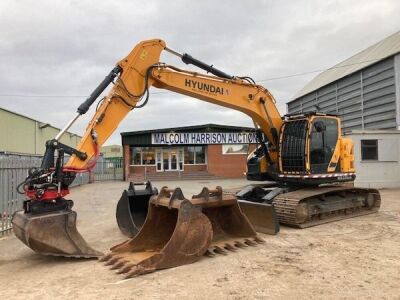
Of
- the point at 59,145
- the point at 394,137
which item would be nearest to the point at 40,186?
the point at 59,145

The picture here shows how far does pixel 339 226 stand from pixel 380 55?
13.2 m

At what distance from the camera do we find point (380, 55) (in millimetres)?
19797

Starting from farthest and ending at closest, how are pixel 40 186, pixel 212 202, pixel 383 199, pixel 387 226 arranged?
pixel 383 199 < pixel 387 226 < pixel 212 202 < pixel 40 186

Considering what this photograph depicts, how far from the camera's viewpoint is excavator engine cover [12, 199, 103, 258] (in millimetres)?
6211

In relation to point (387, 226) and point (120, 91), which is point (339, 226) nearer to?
point (387, 226)

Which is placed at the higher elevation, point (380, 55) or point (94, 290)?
point (380, 55)

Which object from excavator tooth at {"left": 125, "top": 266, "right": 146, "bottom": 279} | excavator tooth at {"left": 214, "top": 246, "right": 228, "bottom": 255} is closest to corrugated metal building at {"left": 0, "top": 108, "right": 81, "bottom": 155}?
excavator tooth at {"left": 214, "top": 246, "right": 228, "bottom": 255}

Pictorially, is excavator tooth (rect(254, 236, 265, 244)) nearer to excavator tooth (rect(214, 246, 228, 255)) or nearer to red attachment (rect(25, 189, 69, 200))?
excavator tooth (rect(214, 246, 228, 255))

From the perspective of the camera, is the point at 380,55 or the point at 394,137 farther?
the point at 380,55

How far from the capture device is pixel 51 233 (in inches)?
250

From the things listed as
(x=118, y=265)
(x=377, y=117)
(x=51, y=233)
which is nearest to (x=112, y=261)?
(x=118, y=265)

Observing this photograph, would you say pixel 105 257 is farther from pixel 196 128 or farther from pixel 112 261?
pixel 196 128

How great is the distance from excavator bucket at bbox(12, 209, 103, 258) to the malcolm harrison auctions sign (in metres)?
26.5

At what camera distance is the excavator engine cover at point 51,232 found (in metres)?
6.21
